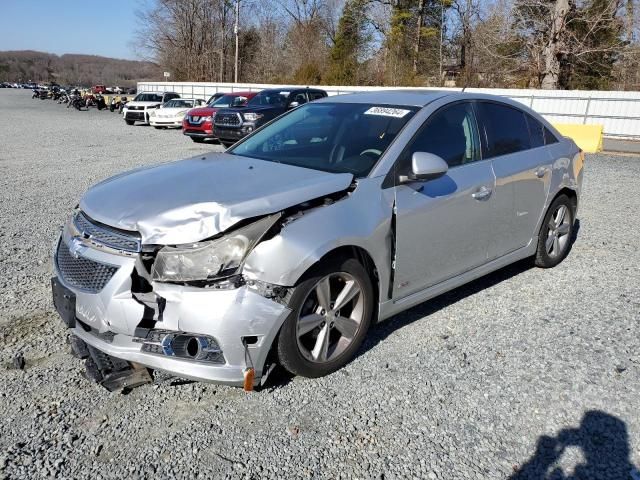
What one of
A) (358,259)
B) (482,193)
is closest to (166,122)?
(482,193)

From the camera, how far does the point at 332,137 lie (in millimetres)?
3936

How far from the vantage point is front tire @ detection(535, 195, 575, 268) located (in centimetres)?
500

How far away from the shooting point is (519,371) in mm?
3369

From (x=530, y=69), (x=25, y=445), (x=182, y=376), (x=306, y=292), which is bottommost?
(x=25, y=445)

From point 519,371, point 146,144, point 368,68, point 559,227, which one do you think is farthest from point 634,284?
point 368,68

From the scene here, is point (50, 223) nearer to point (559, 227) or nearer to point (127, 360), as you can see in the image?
point (127, 360)

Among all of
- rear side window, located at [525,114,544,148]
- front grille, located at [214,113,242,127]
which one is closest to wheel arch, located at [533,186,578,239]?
rear side window, located at [525,114,544,148]

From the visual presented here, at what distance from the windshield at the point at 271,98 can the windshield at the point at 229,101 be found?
1.12 metres

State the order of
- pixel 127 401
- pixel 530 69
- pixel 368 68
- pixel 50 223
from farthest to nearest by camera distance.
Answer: pixel 368 68 < pixel 530 69 < pixel 50 223 < pixel 127 401

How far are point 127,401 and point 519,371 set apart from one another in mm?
→ 2331

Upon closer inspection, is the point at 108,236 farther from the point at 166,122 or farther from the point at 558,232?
the point at 166,122

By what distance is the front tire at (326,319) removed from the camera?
2.90 m

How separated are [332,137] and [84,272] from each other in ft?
6.35

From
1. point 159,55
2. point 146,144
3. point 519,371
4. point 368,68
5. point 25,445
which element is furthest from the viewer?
point 159,55
